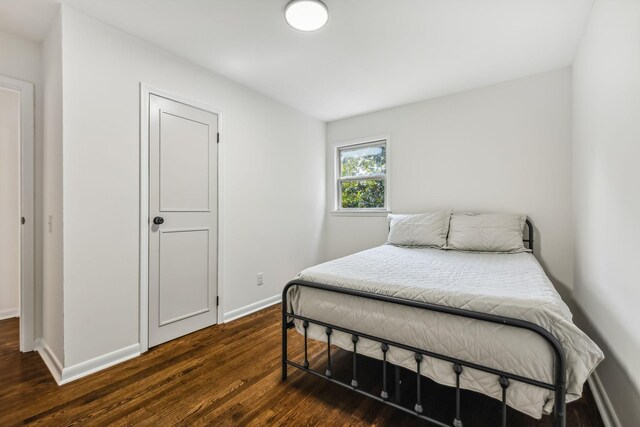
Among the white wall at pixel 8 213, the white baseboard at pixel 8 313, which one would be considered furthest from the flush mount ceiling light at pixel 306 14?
the white baseboard at pixel 8 313

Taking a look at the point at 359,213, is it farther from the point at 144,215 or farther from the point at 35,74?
the point at 35,74

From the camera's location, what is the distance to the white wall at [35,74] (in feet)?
6.72

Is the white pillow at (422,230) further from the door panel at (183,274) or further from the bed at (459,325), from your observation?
the door panel at (183,274)

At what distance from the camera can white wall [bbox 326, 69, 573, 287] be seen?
263 cm

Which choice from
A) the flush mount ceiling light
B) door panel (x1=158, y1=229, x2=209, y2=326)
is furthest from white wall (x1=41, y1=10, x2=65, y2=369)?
the flush mount ceiling light

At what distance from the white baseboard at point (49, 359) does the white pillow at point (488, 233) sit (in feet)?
10.3

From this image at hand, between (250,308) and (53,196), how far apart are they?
6.20 feet

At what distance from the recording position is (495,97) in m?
2.93

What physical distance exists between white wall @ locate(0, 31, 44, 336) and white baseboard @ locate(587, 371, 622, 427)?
12.2 ft

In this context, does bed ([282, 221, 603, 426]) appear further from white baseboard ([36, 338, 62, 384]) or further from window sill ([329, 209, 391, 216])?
window sill ([329, 209, 391, 216])

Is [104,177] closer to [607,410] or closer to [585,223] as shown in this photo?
[607,410]

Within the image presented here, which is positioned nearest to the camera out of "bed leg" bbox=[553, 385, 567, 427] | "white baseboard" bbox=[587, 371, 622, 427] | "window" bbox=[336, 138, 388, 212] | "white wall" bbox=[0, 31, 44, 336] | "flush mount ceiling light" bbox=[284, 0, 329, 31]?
"bed leg" bbox=[553, 385, 567, 427]

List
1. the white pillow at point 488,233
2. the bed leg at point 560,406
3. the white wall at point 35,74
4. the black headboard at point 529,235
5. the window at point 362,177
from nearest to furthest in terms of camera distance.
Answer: the bed leg at point 560,406
the white wall at point 35,74
the white pillow at point 488,233
the black headboard at point 529,235
the window at point 362,177

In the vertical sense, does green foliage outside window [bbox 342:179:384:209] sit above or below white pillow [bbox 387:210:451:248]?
above
